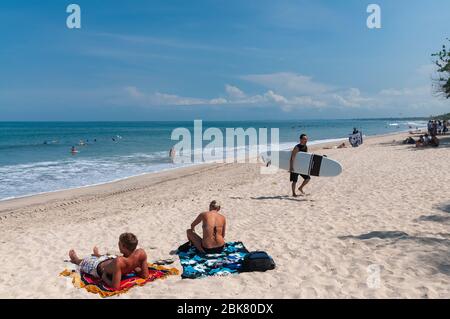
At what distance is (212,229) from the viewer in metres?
6.82

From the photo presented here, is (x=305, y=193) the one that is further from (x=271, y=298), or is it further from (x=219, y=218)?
(x=271, y=298)

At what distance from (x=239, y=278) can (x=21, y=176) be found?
71.2 ft

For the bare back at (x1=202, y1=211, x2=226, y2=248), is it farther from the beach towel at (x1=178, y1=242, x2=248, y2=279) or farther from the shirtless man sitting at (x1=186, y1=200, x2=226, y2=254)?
the beach towel at (x1=178, y1=242, x2=248, y2=279)

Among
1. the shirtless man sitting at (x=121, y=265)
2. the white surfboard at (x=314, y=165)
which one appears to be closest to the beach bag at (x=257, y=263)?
the shirtless man sitting at (x=121, y=265)

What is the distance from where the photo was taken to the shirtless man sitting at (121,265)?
17.9 ft

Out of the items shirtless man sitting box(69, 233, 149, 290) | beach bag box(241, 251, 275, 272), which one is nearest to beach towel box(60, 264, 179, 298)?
shirtless man sitting box(69, 233, 149, 290)

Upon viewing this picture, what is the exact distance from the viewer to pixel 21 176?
917 inches

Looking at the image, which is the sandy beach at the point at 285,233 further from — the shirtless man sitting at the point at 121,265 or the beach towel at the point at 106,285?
the shirtless man sitting at the point at 121,265

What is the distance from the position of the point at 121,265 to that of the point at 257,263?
2056 millimetres

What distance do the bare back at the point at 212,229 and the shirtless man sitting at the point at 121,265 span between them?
1.39 metres

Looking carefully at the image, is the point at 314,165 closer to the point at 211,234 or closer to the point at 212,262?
the point at 211,234

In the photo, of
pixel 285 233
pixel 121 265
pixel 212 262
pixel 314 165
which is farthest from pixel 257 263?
pixel 314 165

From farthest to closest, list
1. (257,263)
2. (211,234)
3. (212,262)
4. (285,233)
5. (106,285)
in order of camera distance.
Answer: (285,233), (211,234), (212,262), (257,263), (106,285)
